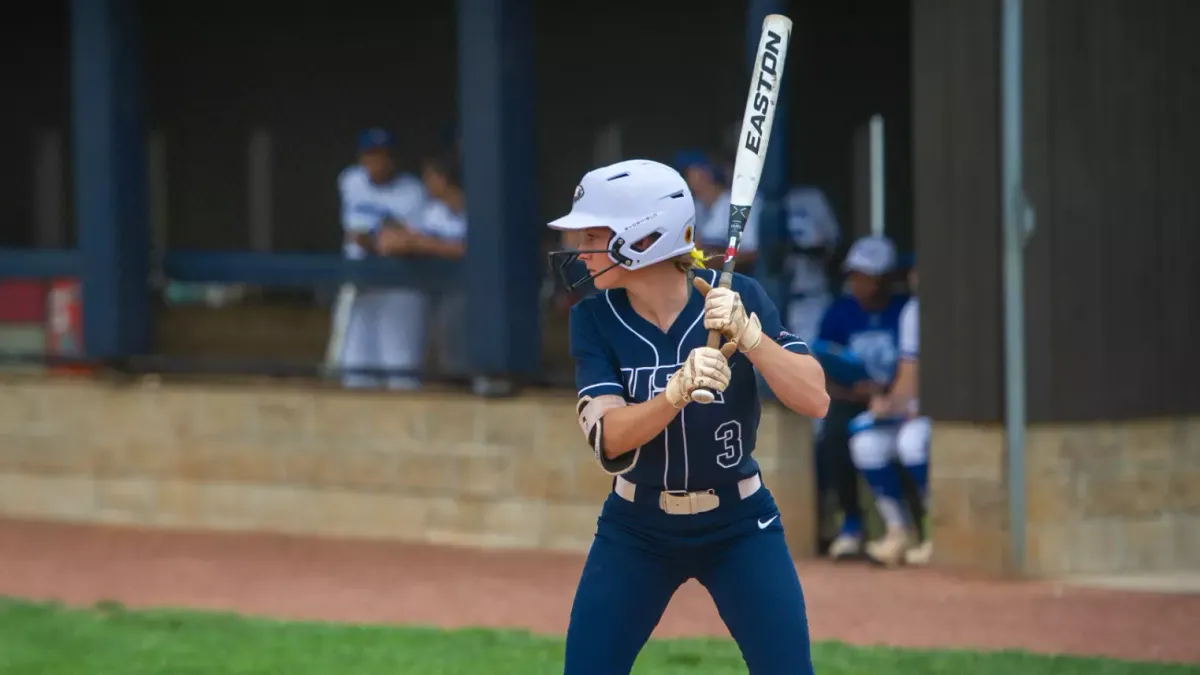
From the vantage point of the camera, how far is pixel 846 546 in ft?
28.7

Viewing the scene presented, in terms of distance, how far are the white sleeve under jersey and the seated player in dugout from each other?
0.91 meters

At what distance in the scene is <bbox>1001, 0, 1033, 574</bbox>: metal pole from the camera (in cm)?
811

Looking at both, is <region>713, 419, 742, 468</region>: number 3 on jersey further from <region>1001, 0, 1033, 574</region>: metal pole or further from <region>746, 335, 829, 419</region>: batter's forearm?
<region>1001, 0, 1033, 574</region>: metal pole

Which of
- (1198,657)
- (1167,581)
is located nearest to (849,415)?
(1167,581)

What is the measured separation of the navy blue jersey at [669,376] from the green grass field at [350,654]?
89.5 inches

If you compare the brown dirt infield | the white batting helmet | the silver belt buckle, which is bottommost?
the brown dirt infield

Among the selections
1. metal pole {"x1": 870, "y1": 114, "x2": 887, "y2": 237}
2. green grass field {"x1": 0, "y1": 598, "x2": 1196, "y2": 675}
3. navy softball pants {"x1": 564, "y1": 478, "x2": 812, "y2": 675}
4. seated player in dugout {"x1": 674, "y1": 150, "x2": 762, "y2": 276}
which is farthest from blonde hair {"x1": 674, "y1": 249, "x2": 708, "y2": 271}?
metal pole {"x1": 870, "y1": 114, "x2": 887, "y2": 237}

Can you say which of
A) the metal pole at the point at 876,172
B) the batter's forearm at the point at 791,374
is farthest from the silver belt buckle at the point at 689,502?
the metal pole at the point at 876,172

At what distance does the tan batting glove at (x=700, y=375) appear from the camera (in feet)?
12.0

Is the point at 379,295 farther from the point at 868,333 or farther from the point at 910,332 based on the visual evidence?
the point at 910,332

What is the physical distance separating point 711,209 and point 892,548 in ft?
7.02

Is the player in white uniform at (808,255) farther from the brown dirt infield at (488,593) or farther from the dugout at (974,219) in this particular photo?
the brown dirt infield at (488,593)

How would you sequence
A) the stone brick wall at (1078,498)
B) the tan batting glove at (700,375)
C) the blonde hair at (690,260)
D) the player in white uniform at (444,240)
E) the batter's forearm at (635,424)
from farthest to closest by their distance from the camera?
the player in white uniform at (444,240) → the stone brick wall at (1078,498) → the blonde hair at (690,260) → the batter's forearm at (635,424) → the tan batting glove at (700,375)

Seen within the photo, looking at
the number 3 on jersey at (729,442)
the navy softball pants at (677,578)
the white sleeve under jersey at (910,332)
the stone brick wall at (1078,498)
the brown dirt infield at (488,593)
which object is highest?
the white sleeve under jersey at (910,332)
